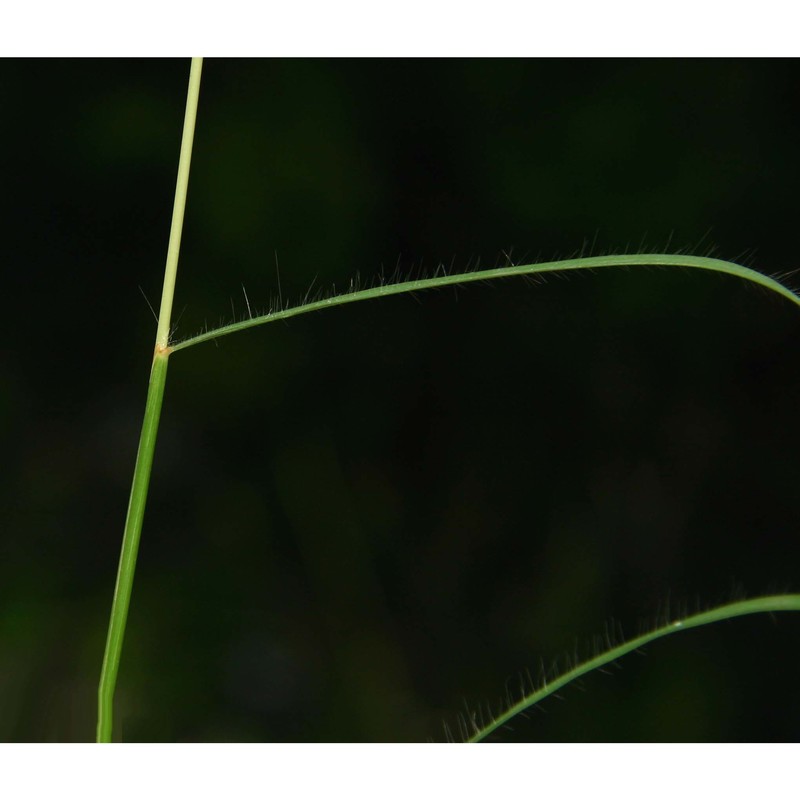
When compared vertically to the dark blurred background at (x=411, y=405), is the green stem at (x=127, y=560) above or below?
below

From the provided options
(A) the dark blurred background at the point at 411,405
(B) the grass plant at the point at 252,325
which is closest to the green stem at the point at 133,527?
(B) the grass plant at the point at 252,325

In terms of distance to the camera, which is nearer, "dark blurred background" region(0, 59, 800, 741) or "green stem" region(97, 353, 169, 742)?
"green stem" region(97, 353, 169, 742)

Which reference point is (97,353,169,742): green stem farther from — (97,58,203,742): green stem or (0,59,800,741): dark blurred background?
(0,59,800,741): dark blurred background

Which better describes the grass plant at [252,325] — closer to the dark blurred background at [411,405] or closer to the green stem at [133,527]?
the green stem at [133,527]

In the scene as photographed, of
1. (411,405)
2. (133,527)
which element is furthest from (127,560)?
(411,405)

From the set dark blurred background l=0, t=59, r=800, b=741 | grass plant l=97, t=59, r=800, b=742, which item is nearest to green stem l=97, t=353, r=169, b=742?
grass plant l=97, t=59, r=800, b=742

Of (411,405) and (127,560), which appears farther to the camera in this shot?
(411,405)

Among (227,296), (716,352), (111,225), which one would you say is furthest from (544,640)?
(111,225)

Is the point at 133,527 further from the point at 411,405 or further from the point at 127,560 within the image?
the point at 411,405
